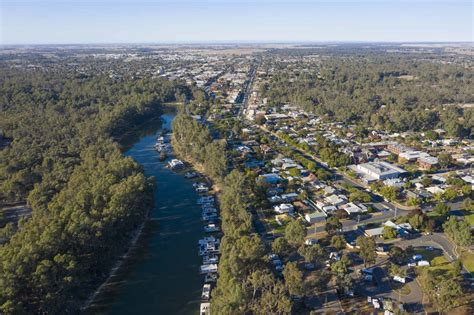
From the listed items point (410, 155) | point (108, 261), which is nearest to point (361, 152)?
point (410, 155)

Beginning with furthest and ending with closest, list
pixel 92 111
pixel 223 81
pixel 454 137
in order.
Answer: pixel 223 81 → pixel 92 111 → pixel 454 137

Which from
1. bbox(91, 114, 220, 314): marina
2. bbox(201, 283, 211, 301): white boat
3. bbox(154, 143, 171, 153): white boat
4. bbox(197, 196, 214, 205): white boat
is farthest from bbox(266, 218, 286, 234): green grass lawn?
bbox(154, 143, 171, 153): white boat

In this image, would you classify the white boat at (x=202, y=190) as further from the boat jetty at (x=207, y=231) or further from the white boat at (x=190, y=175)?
the white boat at (x=190, y=175)

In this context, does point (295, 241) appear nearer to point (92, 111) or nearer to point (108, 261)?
point (108, 261)

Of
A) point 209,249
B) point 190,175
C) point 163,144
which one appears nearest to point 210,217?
point 209,249

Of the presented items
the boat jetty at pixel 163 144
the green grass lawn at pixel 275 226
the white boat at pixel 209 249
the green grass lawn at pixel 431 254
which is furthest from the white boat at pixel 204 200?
the green grass lawn at pixel 431 254

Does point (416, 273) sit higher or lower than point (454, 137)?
lower
